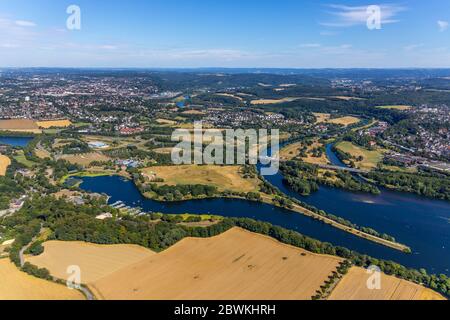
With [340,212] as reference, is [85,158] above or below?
above

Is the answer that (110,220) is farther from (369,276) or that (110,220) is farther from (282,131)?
(282,131)

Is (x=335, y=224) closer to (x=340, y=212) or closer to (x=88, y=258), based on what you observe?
(x=340, y=212)

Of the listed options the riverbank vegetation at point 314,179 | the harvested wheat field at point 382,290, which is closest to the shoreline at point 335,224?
the riverbank vegetation at point 314,179

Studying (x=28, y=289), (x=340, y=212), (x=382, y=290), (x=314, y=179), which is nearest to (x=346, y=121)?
(x=314, y=179)

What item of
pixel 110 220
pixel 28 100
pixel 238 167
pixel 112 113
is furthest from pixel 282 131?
pixel 28 100

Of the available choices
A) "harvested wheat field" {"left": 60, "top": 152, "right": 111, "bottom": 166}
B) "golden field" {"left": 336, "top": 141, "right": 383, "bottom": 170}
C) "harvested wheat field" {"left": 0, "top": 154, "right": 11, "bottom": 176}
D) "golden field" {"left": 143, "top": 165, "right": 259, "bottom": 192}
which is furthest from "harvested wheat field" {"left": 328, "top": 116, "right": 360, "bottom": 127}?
"harvested wheat field" {"left": 0, "top": 154, "right": 11, "bottom": 176}

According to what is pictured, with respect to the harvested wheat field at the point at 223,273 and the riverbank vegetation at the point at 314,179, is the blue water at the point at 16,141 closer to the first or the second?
the riverbank vegetation at the point at 314,179

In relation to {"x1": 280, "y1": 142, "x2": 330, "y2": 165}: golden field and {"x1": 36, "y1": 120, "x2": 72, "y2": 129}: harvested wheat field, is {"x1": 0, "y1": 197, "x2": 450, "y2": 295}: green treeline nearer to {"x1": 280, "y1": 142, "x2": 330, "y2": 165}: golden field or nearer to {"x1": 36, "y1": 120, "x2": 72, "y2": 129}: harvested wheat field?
{"x1": 280, "y1": 142, "x2": 330, "y2": 165}: golden field
